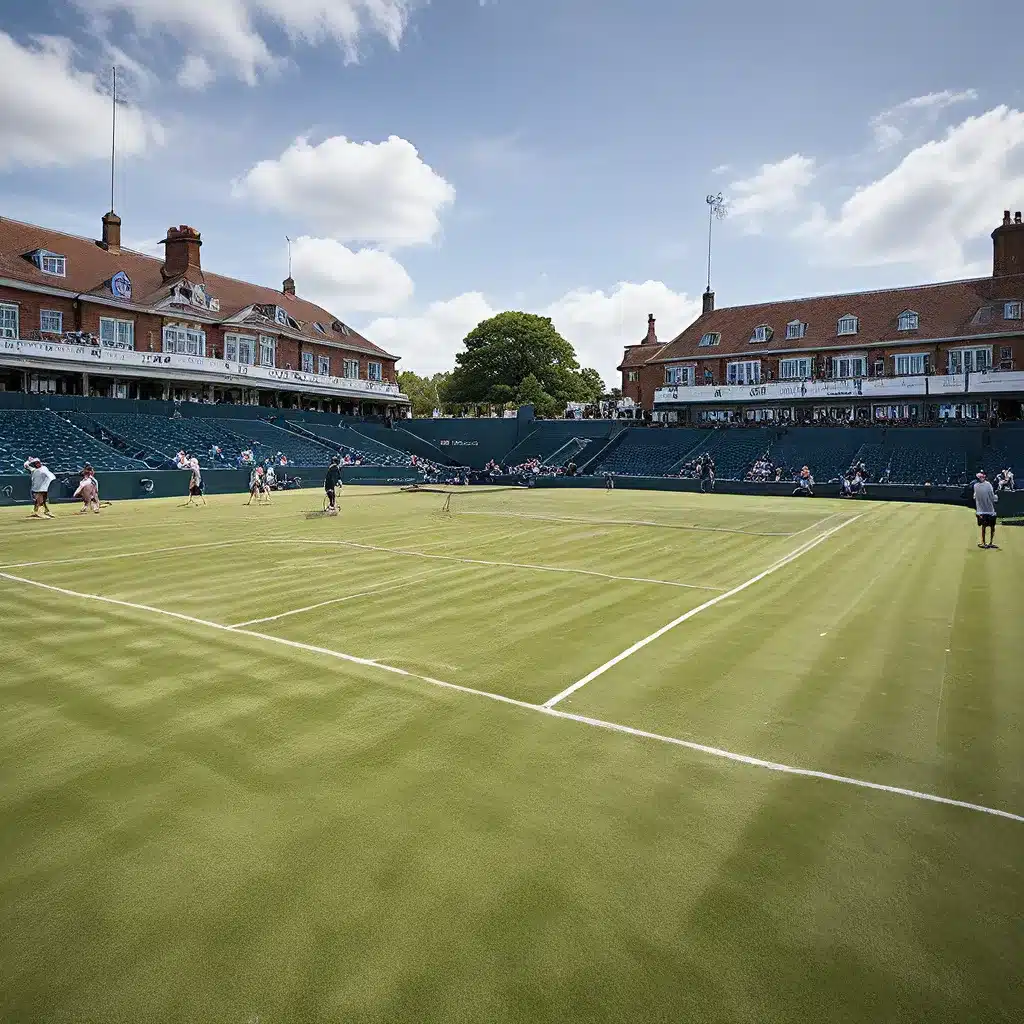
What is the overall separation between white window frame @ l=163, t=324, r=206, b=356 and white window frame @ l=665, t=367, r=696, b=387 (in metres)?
36.4

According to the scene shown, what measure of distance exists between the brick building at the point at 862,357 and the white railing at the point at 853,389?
69 millimetres

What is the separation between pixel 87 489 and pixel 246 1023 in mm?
27212

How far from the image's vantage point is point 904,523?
82.7 feet

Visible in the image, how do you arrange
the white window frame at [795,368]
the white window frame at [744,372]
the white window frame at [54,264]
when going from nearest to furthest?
the white window frame at [54,264] → the white window frame at [795,368] → the white window frame at [744,372]

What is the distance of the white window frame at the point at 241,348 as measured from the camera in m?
52.6

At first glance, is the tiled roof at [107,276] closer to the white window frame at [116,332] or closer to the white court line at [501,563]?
the white window frame at [116,332]

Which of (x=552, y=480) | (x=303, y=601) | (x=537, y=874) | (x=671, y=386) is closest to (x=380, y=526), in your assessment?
(x=303, y=601)

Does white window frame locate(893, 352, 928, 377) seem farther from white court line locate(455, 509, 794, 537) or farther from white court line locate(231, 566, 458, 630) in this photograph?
white court line locate(231, 566, 458, 630)

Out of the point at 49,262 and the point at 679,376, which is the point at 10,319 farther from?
the point at 679,376

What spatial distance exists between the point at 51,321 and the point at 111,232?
12.9 metres

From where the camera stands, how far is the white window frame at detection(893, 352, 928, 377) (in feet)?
159

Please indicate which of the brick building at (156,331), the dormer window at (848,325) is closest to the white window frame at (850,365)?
the dormer window at (848,325)

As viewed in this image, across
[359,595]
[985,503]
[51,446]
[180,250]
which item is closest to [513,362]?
[180,250]

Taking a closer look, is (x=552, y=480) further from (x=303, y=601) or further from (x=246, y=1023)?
(x=246, y=1023)
